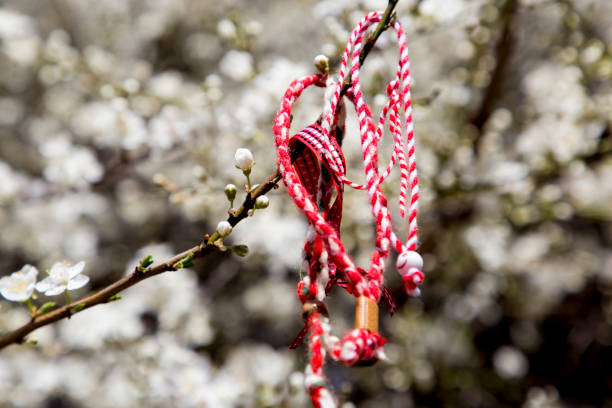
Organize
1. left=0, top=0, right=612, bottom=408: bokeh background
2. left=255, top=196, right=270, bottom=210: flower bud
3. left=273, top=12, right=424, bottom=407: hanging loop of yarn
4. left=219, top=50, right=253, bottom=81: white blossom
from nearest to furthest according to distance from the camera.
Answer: left=273, top=12, right=424, bottom=407: hanging loop of yarn
left=255, top=196, right=270, bottom=210: flower bud
left=219, top=50, right=253, bottom=81: white blossom
left=0, top=0, right=612, bottom=408: bokeh background

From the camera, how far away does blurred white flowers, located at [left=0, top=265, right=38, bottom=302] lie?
2.03 feet

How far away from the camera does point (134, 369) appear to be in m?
1.34

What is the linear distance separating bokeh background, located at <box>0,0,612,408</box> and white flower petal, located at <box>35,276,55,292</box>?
0.36m

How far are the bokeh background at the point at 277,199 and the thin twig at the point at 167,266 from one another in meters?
0.37

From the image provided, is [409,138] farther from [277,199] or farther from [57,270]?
[277,199]

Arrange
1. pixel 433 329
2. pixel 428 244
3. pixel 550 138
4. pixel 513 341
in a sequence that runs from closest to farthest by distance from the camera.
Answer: pixel 550 138 < pixel 428 244 < pixel 433 329 < pixel 513 341

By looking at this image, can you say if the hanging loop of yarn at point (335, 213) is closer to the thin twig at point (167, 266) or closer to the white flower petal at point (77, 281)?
the thin twig at point (167, 266)

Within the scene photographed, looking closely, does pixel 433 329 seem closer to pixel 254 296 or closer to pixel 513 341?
pixel 513 341

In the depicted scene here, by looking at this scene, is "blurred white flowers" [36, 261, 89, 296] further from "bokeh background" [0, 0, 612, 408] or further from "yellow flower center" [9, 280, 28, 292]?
"bokeh background" [0, 0, 612, 408]

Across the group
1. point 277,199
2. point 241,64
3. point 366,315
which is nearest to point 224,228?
point 366,315

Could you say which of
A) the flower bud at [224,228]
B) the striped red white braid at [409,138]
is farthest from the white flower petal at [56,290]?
the striped red white braid at [409,138]

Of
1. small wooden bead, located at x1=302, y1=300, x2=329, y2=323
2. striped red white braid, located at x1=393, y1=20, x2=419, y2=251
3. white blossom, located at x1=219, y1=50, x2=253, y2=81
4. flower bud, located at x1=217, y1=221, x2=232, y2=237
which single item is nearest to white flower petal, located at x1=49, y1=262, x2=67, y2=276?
flower bud, located at x1=217, y1=221, x2=232, y2=237

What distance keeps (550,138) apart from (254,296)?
1.59 meters

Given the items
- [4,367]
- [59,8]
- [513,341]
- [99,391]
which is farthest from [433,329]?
[59,8]
